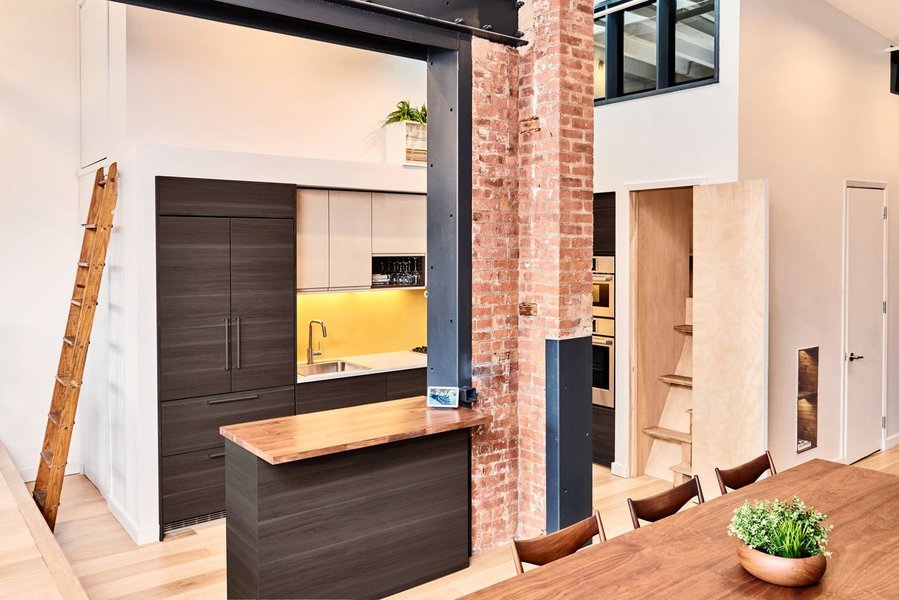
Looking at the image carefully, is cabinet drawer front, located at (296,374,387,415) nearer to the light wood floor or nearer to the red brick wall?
the light wood floor

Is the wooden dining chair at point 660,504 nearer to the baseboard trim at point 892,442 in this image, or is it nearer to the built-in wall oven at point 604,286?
the built-in wall oven at point 604,286

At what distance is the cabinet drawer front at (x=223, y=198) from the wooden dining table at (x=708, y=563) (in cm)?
354

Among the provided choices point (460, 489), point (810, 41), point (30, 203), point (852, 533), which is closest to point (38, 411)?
point (30, 203)

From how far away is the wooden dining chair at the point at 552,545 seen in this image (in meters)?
2.55

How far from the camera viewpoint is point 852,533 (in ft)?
9.12

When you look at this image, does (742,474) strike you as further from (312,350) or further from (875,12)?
(875,12)

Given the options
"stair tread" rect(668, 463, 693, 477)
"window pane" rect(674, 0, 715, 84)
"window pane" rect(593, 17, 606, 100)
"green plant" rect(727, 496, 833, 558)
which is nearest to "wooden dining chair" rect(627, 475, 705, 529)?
"green plant" rect(727, 496, 833, 558)

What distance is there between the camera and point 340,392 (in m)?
5.63

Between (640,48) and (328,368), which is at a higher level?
(640,48)

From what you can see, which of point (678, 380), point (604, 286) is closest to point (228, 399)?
point (604, 286)

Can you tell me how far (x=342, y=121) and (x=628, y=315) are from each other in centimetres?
302

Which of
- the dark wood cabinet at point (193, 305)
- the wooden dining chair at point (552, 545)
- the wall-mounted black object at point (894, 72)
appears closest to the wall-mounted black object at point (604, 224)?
the dark wood cabinet at point (193, 305)

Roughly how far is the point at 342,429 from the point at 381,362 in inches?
97.3

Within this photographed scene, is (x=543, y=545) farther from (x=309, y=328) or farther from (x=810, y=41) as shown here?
(x=810, y=41)
